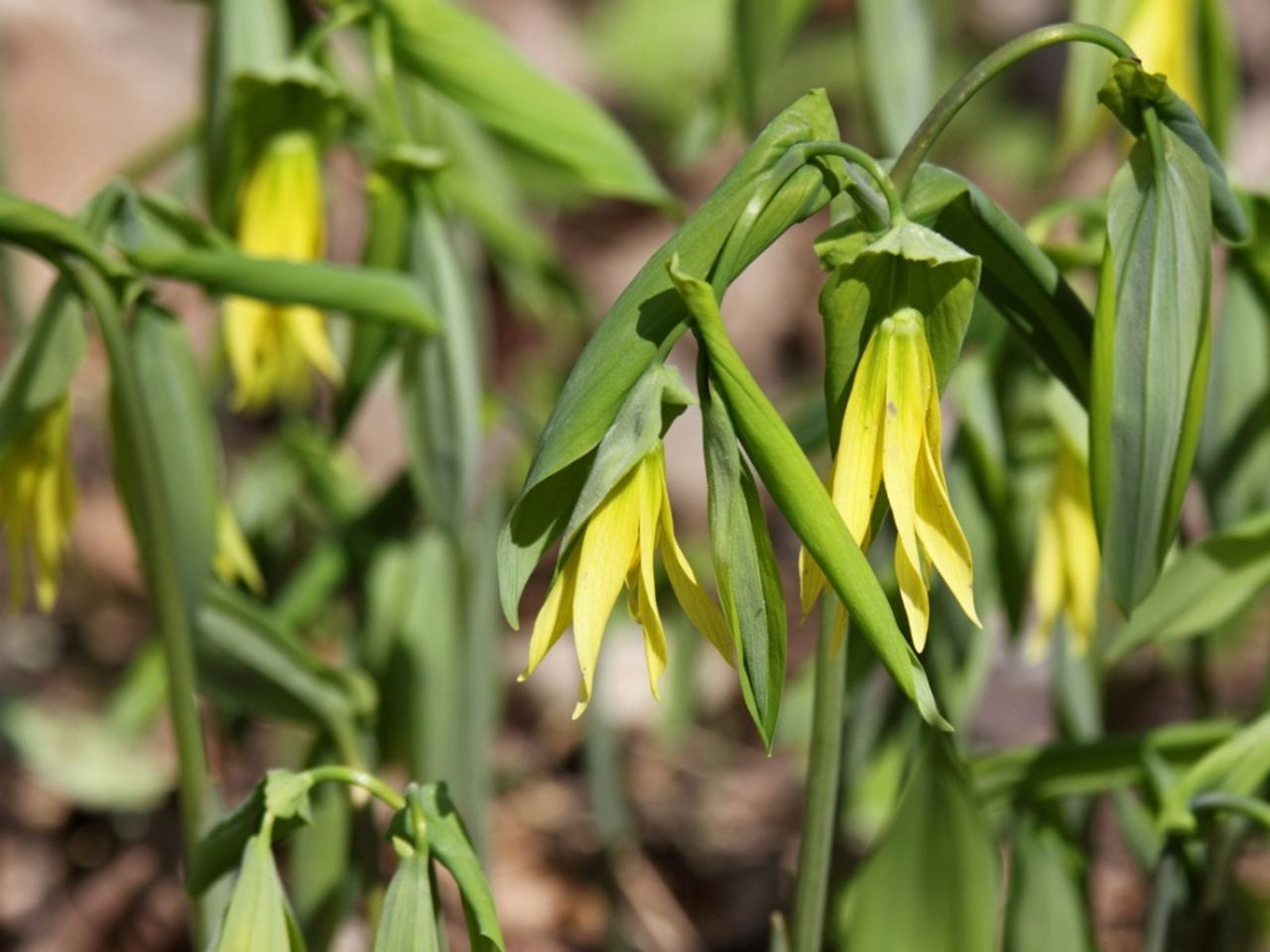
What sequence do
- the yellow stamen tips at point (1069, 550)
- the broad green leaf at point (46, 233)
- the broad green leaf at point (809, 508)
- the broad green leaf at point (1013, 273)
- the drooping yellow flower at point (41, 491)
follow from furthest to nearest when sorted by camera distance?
the yellow stamen tips at point (1069, 550), the drooping yellow flower at point (41, 491), the broad green leaf at point (46, 233), the broad green leaf at point (1013, 273), the broad green leaf at point (809, 508)

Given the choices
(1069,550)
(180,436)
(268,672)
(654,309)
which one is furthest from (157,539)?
(1069,550)

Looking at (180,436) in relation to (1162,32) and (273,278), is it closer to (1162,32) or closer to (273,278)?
(273,278)

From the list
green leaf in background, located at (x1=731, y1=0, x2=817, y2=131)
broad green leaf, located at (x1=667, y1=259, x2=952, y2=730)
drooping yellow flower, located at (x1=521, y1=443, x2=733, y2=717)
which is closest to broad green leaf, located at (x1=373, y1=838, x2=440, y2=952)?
drooping yellow flower, located at (x1=521, y1=443, x2=733, y2=717)

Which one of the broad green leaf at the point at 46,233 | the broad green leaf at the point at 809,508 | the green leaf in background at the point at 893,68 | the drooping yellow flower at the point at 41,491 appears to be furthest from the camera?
the green leaf in background at the point at 893,68

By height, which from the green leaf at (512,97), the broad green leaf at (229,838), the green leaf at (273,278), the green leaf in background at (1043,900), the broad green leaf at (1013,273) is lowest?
the green leaf in background at (1043,900)

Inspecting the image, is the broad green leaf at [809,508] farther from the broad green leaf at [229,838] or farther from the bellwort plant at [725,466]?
the broad green leaf at [229,838]

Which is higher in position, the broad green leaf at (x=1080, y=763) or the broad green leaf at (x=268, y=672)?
the broad green leaf at (x=268, y=672)

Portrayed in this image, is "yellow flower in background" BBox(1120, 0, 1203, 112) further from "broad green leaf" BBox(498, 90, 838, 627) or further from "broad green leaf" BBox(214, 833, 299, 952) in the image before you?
"broad green leaf" BBox(214, 833, 299, 952)

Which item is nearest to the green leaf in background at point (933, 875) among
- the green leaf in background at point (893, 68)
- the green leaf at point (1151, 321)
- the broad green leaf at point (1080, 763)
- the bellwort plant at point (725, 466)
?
the bellwort plant at point (725, 466)
